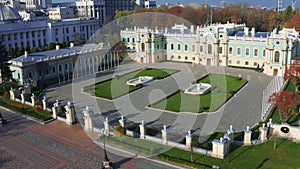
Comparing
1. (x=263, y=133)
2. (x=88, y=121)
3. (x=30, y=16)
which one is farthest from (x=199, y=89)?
Answer: (x=30, y=16)

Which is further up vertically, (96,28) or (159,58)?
(96,28)

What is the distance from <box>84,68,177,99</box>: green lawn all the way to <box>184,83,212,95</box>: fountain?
5.99m

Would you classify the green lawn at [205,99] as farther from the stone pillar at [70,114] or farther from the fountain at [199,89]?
the stone pillar at [70,114]

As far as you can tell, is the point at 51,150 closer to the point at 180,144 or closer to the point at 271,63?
the point at 180,144

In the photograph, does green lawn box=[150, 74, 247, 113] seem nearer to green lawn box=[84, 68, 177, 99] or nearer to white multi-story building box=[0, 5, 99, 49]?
green lawn box=[84, 68, 177, 99]

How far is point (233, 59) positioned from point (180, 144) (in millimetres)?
28272

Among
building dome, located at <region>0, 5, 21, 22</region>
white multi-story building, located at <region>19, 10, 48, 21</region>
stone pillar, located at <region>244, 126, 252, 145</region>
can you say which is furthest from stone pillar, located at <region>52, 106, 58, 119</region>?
white multi-story building, located at <region>19, 10, 48, 21</region>

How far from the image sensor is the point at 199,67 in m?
46.0

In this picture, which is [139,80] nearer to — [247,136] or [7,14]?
[247,136]

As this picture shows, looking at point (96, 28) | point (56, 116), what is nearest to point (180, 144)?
point (56, 116)

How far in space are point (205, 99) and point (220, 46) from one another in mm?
17334

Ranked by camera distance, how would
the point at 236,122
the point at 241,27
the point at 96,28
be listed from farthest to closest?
the point at 96,28 < the point at 241,27 < the point at 236,122

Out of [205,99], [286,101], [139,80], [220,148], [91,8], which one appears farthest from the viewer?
[91,8]

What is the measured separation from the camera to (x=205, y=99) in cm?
3112
